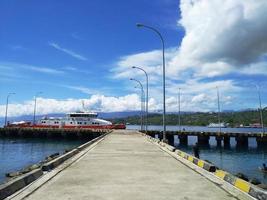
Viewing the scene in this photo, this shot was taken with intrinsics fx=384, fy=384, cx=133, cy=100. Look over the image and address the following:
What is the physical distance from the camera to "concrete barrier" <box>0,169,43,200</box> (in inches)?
398

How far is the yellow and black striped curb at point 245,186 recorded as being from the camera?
393 inches

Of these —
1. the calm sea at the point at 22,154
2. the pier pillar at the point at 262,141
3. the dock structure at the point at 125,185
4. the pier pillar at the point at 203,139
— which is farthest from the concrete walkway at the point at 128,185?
the pier pillar at the point at 203,139

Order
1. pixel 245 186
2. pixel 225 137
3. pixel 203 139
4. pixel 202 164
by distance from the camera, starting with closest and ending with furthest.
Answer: pixel 245 186
pixel 202 164
pixel 225 137
pixel 203 139

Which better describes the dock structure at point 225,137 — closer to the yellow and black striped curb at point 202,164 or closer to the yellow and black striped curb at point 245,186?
the yellow and black striped curb at point 202,164

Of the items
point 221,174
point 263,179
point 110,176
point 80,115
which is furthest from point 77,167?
point 80,115

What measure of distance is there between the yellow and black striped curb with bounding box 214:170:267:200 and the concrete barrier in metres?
6.59

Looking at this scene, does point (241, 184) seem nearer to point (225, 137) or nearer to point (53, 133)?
point (225, 137)

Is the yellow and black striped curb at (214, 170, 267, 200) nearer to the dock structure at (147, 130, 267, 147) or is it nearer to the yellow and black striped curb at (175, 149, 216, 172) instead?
the yellow and black striped curb at (175, 149, 216, 172)

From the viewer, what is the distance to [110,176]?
13.8m

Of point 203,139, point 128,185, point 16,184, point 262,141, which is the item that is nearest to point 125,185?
point 128,185

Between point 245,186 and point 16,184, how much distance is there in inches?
265

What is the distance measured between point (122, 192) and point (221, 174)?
502 centimetres

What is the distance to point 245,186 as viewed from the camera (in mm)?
11312

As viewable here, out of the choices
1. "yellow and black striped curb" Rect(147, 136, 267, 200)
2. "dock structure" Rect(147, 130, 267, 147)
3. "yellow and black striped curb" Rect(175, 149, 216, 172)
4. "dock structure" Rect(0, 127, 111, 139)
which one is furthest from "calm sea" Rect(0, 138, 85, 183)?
"dock structure" Rect(147, 130, 267, 147)
